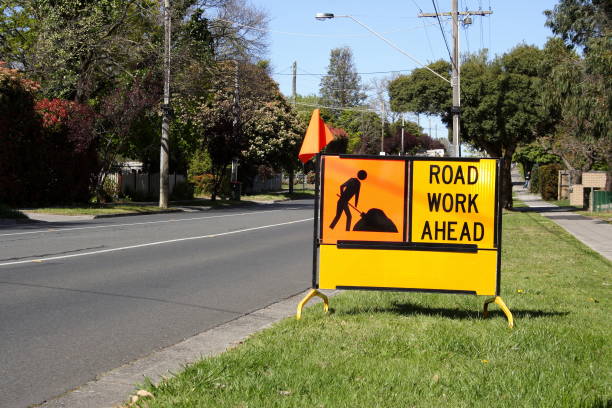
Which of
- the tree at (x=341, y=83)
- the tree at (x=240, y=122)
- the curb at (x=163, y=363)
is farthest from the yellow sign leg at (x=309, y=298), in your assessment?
the tree at (x=341, y=83)

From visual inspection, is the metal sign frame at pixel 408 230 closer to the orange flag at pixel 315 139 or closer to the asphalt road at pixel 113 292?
the orange flag at pixel 315 139

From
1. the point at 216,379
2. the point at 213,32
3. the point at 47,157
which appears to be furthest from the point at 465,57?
the point at 216,379

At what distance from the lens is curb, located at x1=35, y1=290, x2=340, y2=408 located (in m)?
5.00

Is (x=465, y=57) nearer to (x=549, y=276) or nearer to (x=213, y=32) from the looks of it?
(x=213, y=32)

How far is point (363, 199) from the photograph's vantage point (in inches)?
306

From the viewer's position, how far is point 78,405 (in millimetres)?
4863

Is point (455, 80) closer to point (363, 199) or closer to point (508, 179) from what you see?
point (508, 179)

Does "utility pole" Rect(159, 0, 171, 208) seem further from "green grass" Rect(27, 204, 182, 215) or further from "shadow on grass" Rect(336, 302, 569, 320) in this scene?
"shadow on grass" Rect(336, 302, 569, 320)

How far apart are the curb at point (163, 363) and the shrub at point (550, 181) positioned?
50.2 metres

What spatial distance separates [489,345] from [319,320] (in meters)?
1.90

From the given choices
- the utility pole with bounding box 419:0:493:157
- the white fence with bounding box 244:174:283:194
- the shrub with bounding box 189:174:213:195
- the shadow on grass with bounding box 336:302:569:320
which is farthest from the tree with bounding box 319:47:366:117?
the shadow on grass with bounding box 336:302:569:320

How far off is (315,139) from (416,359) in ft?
9.55

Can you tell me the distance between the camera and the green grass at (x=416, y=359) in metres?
4.74

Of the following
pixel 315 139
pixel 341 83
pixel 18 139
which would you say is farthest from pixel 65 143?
pixel 341 83
